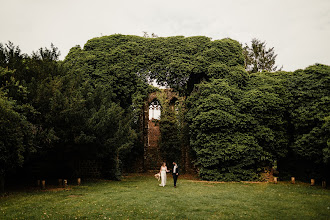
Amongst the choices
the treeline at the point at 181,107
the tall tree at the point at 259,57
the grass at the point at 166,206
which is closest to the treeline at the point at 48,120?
the treeline at the point at 181,107

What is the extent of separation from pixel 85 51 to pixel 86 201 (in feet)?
53.2

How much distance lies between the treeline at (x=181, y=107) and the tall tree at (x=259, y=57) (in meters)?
14.5

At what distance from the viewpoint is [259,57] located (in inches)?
1422

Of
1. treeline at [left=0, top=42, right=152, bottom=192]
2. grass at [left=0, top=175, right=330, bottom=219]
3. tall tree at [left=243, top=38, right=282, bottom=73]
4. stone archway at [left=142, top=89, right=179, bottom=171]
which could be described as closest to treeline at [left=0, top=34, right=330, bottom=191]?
treeline at [left=0, top=42, right=152, bottom=192]

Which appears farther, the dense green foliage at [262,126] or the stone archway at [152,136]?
the stone archway at [152,136]

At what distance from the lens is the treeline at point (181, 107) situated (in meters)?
13.4

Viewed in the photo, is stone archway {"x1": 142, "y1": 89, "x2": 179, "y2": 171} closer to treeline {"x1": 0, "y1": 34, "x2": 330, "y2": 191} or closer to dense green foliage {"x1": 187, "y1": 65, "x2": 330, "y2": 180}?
treeline {"x1": 0, "y1": 34, "x2": 330, "y2": 191}

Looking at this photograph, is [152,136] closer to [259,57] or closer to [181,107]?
[181,107]

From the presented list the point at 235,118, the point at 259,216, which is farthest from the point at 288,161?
the point at 259,216

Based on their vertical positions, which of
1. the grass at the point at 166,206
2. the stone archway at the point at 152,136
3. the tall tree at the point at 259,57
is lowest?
the grass at the point at 166,206

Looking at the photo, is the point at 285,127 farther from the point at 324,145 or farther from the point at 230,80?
the point at 230,80

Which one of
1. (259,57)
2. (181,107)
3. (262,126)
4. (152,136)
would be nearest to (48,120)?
(181,107)

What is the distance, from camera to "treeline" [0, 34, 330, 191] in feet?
44.1

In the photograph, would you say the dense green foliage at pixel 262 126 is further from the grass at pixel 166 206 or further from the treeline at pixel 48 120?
the grass at pixel 166 206
